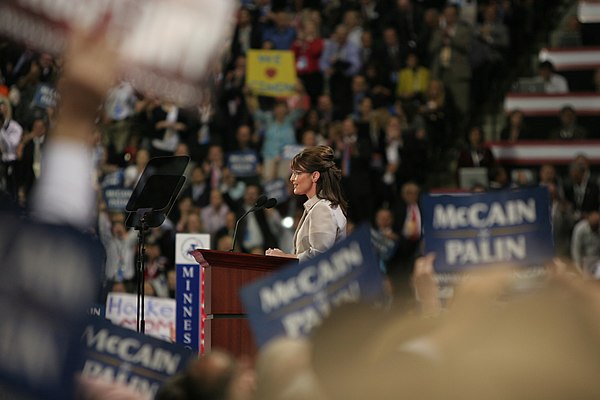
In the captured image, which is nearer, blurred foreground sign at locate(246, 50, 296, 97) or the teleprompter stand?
the teleprompter stand

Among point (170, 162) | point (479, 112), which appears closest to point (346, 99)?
point (479, 112)

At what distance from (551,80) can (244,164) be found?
491 centimetres

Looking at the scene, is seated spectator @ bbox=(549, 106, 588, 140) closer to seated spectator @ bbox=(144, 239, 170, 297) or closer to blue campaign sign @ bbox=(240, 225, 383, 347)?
seated spectator @ bbox=(144, 239, 170, 297)

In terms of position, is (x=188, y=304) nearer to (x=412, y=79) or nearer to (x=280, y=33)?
(x=412, y=79)

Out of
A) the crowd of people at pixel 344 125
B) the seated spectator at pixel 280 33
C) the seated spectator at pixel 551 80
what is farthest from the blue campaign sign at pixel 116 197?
the seated spectator at pixel 551 80

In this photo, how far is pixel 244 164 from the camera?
Answer: 44.6 ft

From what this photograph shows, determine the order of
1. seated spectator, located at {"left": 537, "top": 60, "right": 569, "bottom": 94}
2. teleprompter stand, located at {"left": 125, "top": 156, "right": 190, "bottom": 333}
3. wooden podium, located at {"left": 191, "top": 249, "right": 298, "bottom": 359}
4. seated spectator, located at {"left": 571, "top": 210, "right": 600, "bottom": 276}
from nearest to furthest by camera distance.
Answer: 1. wooden podium, located at {"left": 191, "top": 249, "right": 298, "bottom": 359}
2. teleprompter stand, located at {"left": 125, "top": 156, "right": 190, "bottom": 333}
3. seated spectator, located at {"left": 571, "top": 210, "right": 600, "bottom": 276}
4. seated spectator, located at {"left": 537, "top": 60, "right": 569, "bottom": 94}

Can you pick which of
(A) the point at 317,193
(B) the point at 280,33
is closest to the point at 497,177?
(B) the point at 280,33

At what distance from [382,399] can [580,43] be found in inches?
565

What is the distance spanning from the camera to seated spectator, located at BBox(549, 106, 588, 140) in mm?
14453

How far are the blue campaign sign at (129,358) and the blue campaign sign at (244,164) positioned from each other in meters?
10.1

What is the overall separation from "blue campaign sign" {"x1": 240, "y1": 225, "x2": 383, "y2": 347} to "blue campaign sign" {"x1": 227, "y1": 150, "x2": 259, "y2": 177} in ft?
34.1

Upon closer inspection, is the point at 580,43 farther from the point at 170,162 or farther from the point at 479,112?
the point at 170,162

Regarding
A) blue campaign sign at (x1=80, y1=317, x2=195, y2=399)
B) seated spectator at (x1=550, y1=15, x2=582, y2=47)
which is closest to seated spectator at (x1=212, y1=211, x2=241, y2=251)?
seated spectator at (x1=550, y1=15, x2=582, y2=47)
